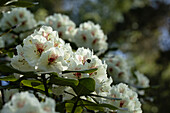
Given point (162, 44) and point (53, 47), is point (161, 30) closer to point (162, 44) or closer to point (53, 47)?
point (162, 44)

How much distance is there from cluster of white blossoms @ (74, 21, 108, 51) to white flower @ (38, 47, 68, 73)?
44.0 inches

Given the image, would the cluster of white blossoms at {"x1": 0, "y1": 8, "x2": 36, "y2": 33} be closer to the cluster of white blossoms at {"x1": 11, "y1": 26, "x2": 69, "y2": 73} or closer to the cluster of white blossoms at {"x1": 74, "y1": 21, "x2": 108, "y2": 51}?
the cluster of white blossoms at {"x1": 74, "y1": 21, "x2": 108, "y2": 51}

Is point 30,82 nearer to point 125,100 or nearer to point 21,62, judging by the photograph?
point 21,62

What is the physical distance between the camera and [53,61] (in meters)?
1.04

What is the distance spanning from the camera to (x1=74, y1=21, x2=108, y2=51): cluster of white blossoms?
2158mm

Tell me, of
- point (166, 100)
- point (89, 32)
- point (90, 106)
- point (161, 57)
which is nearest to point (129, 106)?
point (90, 106)

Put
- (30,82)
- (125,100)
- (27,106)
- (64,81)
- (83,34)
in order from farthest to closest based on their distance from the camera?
(83,34) < (125,100) < (30,82) < (64,81) < (27,106)

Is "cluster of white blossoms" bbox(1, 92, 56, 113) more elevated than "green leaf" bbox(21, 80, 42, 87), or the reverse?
"green leaf" bbox(21, 80, 42, 87)

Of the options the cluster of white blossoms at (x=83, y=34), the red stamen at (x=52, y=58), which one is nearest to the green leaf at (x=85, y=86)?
the red stamen at (x=52, y=58)

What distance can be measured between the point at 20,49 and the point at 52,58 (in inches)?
6.2

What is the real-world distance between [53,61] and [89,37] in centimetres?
115

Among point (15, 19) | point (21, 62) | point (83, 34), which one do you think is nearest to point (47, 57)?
point (21, 62)

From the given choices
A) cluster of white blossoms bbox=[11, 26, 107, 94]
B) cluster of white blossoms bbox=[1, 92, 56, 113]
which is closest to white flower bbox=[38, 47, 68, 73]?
cluster of white blossoms bbox=[11, 26, 107, 94]

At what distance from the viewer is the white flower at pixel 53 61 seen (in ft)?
3.33
